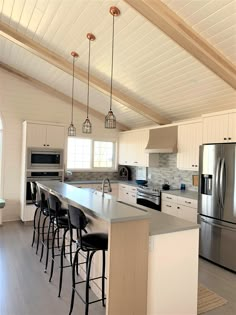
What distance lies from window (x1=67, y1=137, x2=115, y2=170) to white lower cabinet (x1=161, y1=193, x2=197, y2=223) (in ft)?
8.74

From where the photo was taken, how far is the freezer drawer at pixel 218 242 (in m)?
3.58

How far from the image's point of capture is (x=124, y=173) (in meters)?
7.38

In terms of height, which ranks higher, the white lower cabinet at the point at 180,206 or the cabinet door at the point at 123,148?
the cabinet door at the point at 123,148

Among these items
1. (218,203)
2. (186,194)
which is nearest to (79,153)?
(186,194)

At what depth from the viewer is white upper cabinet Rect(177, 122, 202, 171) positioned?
4.73 m

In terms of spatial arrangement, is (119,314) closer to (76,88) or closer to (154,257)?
(154,257)

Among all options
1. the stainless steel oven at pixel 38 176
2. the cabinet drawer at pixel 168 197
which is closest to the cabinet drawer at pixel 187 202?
the cabinet drawer at pixel 168 197

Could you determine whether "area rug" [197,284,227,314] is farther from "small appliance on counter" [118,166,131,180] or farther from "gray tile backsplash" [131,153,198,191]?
"small appliance on counter" [118,166,131,180]

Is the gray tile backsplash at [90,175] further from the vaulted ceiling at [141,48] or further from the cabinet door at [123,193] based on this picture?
the vaulted ceiling at [141,48]

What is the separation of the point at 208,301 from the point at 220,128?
2519mm

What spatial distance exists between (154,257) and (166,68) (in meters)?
2.96

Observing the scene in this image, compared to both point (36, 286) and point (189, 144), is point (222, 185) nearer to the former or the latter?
point (189, 144)

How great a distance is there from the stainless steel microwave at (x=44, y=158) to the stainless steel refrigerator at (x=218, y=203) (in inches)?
134

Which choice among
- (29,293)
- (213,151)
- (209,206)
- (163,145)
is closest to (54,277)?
(29,293)
